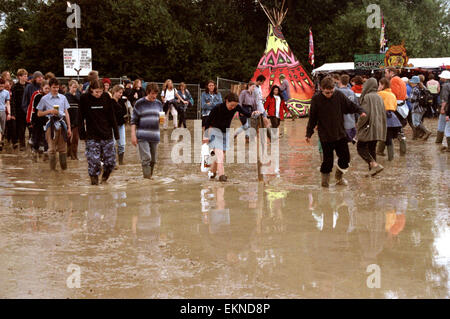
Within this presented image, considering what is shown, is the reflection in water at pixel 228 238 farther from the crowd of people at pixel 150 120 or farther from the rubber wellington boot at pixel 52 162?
the rubber wellington boot at pixel 52 162

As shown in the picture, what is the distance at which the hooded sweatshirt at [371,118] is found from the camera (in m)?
11.1

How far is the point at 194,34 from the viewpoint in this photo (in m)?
37.8

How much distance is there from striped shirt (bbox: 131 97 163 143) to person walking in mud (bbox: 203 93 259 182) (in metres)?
0.87

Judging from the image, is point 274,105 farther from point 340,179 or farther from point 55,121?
point 340,179

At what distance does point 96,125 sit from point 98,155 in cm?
47

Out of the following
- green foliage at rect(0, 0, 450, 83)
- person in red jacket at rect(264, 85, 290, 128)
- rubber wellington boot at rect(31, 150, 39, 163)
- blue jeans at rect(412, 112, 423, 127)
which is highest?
green foliage at rect(0, 0, 450, 83)

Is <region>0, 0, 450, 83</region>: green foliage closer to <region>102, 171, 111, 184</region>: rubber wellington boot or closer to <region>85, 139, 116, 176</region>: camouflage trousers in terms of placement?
<region>102, 171, 111, 184</region>: rubber wellington boot

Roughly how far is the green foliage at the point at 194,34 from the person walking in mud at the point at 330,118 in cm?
2638

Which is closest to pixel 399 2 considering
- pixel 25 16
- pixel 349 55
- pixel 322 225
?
pixel 349 55

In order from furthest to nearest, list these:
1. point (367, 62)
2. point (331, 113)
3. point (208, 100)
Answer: point (367, 62) < point (208, 100) < point (331, 113)

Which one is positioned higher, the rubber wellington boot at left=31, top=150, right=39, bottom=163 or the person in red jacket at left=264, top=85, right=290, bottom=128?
the person in red jacket at left=264, top=85, right=290, bottom=128

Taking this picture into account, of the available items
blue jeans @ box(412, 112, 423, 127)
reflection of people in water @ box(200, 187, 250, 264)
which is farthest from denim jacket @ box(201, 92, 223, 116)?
reflection of people in water @ box(200, 187, 250, 264)

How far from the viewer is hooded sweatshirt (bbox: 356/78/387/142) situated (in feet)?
36.5

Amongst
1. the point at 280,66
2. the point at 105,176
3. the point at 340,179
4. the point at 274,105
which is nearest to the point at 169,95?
the point at 274,105
